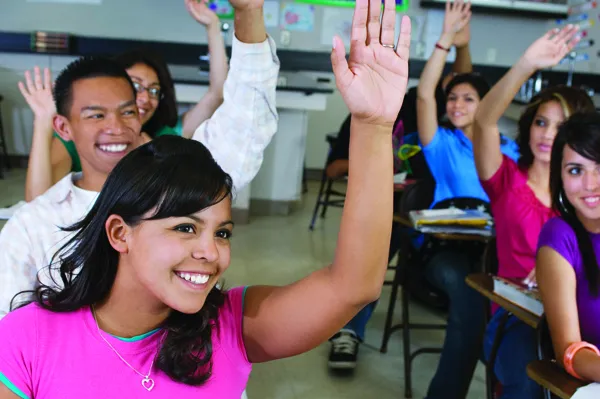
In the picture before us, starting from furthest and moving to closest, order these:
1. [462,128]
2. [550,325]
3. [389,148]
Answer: [462,128]
[550,325]
[389,148]

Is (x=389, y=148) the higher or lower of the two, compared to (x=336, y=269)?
higher

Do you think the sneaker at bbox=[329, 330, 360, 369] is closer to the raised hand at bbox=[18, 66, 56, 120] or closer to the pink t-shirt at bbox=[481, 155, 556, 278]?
the pink t-shirt at bbox=[481, 155, 556, 278]

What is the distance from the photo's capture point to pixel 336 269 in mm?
974

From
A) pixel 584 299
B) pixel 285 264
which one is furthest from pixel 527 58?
pixel 285 264

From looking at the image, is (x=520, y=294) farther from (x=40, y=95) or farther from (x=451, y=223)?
(x=40, y=95)

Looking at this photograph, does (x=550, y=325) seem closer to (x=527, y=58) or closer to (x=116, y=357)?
(x=527, y=58)

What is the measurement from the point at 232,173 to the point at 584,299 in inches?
35.9

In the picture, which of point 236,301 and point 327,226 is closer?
point 236,301

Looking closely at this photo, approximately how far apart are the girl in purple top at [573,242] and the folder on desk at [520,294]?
0.09m

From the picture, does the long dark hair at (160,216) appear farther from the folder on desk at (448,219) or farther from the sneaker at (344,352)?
the sneaker at (344,352)

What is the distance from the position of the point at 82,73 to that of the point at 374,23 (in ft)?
3.19

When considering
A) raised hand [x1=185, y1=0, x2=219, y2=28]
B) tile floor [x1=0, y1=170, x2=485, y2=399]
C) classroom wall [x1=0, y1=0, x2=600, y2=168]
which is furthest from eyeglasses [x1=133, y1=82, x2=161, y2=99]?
classroom wall [x1=0, y1=0, x2=600, y2=168]

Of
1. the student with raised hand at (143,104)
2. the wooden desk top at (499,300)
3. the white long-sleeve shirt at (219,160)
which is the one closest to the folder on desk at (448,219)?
the wooden desk top at (499,300)

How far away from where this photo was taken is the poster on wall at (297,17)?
6617mm
